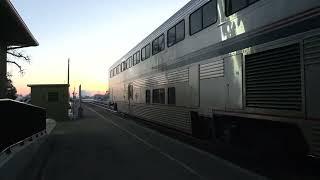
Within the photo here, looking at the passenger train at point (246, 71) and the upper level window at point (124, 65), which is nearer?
the passenger train at point (246, 71)

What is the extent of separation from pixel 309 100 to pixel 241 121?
10.3ft

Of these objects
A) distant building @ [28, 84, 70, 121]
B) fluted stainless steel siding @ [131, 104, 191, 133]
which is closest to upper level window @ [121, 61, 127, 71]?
distant building @ [28, 84, 70, 121]

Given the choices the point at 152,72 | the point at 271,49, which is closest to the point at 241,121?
the point at 271,49

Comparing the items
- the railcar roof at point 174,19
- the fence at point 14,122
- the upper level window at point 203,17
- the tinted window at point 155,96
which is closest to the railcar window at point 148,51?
the railcar roof at point 174,19

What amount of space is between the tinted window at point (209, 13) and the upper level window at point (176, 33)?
7.94 ft

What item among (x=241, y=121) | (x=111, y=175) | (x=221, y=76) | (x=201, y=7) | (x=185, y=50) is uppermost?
(x=201, y=7)

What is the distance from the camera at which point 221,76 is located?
39.7 ft

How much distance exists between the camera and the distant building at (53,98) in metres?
33.7

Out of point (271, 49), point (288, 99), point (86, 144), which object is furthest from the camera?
point (86, 144)

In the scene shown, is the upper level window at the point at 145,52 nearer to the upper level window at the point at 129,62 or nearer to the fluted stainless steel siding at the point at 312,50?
the upper level window at the point at 129,62

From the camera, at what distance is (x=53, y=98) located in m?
33.8

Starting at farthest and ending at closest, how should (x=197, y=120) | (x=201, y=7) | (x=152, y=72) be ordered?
1. (x=152, y=72)
2. (x=197, y=120)
3. (x=201, y=7)

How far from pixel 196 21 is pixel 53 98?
69.1ft

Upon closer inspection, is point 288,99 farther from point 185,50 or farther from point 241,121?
point 185,50
